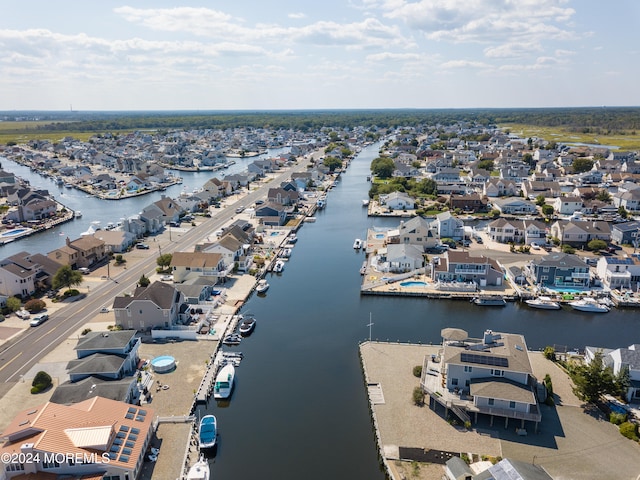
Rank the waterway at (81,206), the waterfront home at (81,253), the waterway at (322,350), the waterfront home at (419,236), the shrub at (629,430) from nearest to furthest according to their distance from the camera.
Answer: the shrub at (629,430)
the waterway at (322,350)
the waterfront home at (81,253)
the waterfront home at (419,236)
the waterway at (81,206)

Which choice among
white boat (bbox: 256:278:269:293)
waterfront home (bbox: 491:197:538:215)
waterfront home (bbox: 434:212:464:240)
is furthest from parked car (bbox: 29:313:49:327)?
waterfront home (bbox: 491:197:538:215)

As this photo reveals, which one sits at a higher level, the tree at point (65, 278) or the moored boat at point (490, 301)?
the tree at point (65, 278)

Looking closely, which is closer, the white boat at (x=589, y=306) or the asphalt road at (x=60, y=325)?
the asphalt road at (x=60, y=325)

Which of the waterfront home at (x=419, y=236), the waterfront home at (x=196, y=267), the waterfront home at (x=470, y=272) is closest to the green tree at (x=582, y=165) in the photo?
the waterfront home at (x=419, y=236)

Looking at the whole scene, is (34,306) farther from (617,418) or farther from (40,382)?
(617,418)

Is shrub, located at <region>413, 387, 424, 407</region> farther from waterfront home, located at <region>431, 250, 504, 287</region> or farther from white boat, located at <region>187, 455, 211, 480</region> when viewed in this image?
waterfront home, located at <region>431, 250, 504, 287</region>

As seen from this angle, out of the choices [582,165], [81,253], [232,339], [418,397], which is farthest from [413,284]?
[582,165]

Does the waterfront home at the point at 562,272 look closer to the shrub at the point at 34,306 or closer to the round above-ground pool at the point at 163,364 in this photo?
the round above-ground pool at the point at 163,364
